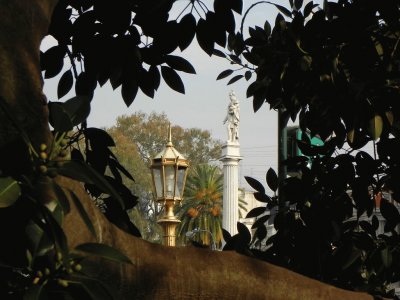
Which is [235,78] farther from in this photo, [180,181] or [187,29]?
[180,181]

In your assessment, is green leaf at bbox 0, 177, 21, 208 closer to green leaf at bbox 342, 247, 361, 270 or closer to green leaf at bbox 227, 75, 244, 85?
green leaf at bbox 342, 247, 361, 270

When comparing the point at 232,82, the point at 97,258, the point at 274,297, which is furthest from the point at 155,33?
the point at 97,258

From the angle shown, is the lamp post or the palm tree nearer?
the lamp post

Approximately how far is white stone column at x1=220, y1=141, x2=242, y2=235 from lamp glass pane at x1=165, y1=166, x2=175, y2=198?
122ft

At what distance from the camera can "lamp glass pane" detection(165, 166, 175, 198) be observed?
13.5 m

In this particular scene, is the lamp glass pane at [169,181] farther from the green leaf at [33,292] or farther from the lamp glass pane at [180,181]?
the green leaf at [33,292]

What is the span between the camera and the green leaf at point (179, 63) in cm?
495

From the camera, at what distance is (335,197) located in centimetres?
558

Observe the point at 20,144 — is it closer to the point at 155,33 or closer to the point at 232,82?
the point at 155,33

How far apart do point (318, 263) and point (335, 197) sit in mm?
565

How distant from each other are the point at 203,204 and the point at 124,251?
59.4 meters

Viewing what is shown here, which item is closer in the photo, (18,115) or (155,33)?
(18,115)

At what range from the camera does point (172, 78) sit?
5.06 meters

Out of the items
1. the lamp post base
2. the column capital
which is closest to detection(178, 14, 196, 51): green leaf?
the lamp post base
